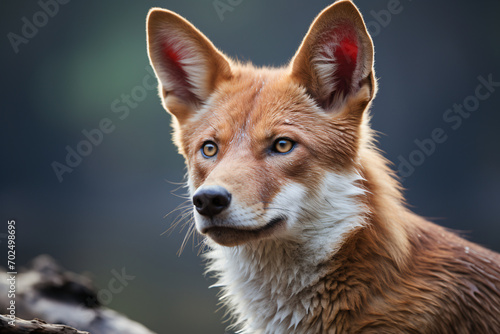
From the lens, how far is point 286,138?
2.43 metres

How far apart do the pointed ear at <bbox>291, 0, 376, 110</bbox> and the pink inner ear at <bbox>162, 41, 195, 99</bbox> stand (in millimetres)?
747

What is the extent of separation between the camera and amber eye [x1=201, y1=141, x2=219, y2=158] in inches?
101

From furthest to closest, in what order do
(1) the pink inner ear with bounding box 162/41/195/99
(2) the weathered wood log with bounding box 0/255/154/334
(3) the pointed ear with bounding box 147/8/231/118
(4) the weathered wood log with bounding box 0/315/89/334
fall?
(2) the weathered wood log with bounding box 0/255/154/334
(1) the pink inner ear with bounding box 162/41/195/99
(3) the pointed ear with bounding box 147/8/231/118
(4) the weathered wood log with bounding box 0/315/89/334

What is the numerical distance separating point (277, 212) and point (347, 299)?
559mm

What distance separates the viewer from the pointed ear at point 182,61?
9.05ft

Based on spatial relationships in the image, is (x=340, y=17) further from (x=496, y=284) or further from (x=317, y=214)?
(x=496, y=284)

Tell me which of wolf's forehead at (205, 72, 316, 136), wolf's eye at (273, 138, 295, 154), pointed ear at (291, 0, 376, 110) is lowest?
wolf's eye at (273, 138, 295, 154)

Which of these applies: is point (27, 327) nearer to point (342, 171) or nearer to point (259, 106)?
point (259, 106)

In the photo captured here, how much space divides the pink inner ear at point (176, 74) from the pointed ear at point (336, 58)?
747 millimetres

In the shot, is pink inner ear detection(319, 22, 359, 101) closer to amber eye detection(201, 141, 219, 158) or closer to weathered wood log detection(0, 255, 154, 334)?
amber eye detection(201, 141, 219, 158)

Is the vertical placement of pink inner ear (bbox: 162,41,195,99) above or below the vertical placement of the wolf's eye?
above

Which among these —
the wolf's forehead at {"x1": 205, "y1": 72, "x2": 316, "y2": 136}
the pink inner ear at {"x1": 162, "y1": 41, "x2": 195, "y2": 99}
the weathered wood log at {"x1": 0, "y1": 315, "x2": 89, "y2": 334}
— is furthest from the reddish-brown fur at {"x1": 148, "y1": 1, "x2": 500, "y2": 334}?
the weathered wood log at {"x1": 0, "y1": 315, "x2": 89, "y2": 334}

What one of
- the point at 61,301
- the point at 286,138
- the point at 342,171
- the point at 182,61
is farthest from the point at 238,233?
the point at 61,301

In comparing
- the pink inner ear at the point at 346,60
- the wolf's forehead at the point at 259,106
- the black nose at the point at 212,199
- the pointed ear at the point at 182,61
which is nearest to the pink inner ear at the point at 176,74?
the pointed ear at the point at 182,61
